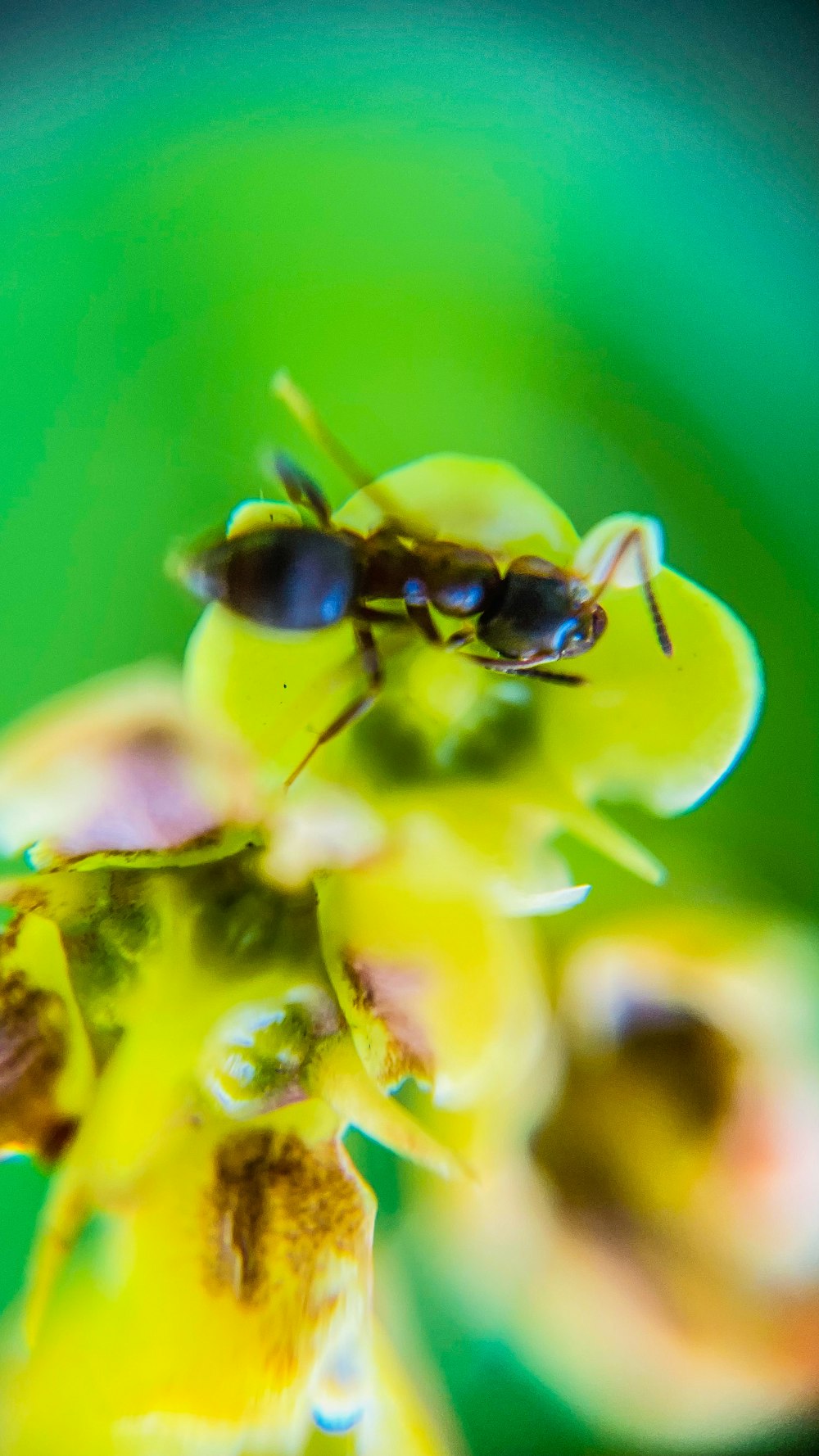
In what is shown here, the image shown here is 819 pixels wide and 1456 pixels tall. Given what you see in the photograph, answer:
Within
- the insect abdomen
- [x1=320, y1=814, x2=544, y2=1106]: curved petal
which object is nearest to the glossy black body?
the insect abdomen

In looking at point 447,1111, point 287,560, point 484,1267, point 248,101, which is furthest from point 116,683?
point 248,101

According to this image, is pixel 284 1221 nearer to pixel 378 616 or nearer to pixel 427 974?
pixel 427 974

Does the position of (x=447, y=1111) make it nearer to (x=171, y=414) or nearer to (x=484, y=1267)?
(x=484, y=1267)

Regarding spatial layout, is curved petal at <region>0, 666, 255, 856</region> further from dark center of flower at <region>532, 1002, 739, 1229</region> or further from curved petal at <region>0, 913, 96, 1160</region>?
dark center of flower at <region>532, 1002, 739, 1229</region>

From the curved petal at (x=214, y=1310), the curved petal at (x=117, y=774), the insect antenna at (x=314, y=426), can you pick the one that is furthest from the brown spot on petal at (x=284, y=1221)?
the insect antenna at (x=314, y=426)

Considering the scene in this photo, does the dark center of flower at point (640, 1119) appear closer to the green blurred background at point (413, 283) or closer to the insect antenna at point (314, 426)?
the green blurred background at point (413, 283)

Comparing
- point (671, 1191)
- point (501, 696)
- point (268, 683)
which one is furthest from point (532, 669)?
point (671, 1191)
